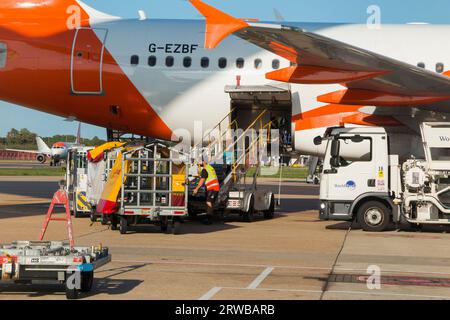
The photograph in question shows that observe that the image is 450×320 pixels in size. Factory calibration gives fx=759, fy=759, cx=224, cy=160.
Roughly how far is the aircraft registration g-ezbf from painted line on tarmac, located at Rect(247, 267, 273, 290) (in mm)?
9588

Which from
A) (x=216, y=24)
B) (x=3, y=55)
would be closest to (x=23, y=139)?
(x=3, y=55)

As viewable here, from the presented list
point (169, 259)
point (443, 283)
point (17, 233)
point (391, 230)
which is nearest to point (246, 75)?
point (391, 230)

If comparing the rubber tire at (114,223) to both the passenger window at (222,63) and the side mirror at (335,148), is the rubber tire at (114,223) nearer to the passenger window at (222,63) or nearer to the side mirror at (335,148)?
the side mirror at (335,148)

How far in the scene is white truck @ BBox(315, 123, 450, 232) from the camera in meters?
18.2

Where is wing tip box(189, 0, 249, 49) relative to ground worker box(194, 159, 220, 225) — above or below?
above

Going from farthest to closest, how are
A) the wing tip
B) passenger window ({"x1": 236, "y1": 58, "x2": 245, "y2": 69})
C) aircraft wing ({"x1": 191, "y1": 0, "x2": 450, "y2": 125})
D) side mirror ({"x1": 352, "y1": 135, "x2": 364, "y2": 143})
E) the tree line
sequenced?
the tree line
passenger window ({"x1": 236, "y1": 58, "x2": 245, "y2": 69})
side mirror ({"x1": 352, "y1": 135, "x2": 364, "y2": 143})
aircraft wing ({"x1": 191, "y1": 0, "x2": 450, "y2": 125})
the wing tip

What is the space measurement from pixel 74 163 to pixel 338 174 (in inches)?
346

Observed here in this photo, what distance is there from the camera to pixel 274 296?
9.73 m

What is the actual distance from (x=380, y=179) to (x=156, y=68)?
7670 mm

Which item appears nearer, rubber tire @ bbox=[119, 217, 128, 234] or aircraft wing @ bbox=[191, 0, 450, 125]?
aircraft wing @ bbox=[191, 0, 450, 125]

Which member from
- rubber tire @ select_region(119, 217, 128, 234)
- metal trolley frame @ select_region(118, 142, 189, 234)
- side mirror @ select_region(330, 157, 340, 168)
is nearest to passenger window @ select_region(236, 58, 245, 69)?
metal trolley frame @ select_region(118, 142, 189, 234)

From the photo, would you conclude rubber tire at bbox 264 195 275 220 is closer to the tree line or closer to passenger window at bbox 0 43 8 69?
passenger window at bbox 0 43 8 69

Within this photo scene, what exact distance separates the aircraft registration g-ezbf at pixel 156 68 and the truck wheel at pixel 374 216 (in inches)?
115

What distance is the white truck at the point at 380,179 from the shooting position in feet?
59.8
